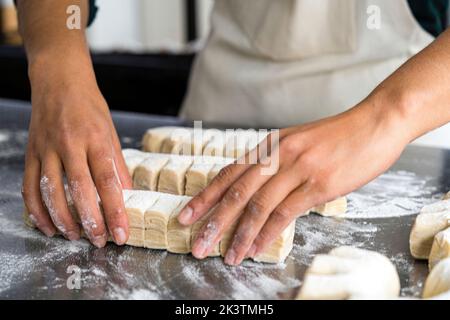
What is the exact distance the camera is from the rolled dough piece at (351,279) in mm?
1277

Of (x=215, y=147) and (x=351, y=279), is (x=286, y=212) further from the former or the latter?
(x=215, y=147)

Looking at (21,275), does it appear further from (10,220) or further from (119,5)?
(119,5)

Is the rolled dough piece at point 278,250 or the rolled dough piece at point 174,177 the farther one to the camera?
the rolled dough piece at point 174,177

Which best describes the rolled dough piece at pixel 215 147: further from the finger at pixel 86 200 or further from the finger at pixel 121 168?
the finger at pixel 86 200

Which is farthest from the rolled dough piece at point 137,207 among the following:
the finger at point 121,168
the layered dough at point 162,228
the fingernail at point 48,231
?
the fingernail at point 48,231

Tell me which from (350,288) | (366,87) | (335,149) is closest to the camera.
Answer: (350,288)

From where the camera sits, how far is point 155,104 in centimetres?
406

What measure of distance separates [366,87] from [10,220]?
1.28 m

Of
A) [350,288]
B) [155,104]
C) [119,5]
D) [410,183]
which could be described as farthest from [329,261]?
[119,5]

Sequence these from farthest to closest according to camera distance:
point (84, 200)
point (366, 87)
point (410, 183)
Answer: point (366, 87) → point (410, 183) → point (84, 200)

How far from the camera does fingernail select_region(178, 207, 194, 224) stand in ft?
5.08

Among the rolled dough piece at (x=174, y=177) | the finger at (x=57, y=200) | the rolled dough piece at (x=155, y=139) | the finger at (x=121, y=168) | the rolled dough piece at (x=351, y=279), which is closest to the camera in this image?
the rolled dough piece at (x=351, y=279)

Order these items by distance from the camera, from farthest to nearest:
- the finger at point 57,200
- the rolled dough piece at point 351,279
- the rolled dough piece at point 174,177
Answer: the rolled dough piece at point 174,177 < the finger at point 57,200 < the rolled dough piece at point 351,279
